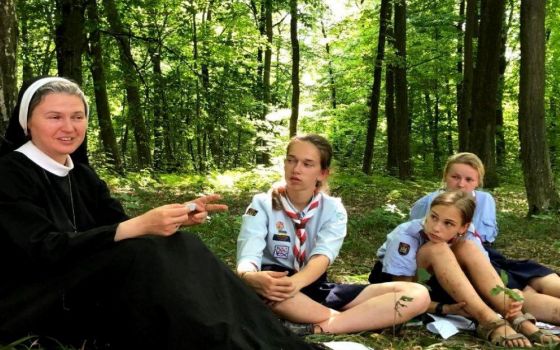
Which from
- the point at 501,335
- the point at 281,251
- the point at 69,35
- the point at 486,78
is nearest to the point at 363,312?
the point at 281,251

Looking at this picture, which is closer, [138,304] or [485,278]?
[138,304]

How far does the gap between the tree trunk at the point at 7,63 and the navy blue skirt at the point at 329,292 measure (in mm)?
2159

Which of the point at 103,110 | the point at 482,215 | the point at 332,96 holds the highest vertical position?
the point at 332,96

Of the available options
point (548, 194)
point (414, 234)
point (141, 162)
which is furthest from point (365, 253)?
point (141, 162)

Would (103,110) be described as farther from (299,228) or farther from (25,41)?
(299,228)

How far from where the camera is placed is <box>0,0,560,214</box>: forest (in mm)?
7406

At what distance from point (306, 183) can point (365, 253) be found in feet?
7.68

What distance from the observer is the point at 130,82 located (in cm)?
971

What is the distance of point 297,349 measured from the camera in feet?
7.32

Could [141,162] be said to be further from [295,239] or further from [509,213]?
[295,239]

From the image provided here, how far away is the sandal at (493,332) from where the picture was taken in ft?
9.27

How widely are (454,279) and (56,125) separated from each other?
2349mm

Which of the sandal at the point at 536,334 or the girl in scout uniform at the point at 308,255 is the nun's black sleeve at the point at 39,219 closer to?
the girl in scout uniform at the point at 308,255

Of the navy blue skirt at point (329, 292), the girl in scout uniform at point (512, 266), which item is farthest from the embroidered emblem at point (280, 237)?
the girl in scout uniform at point (512, 266)
